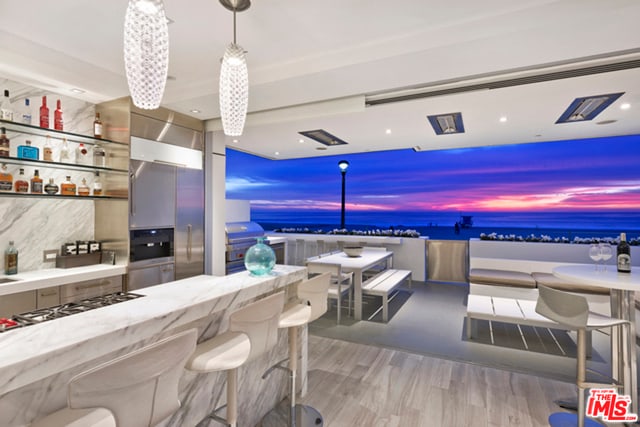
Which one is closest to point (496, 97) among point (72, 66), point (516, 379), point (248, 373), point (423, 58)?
point (423, 58)

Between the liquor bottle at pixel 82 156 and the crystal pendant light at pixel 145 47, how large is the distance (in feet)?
8.01

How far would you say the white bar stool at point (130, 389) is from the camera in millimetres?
868

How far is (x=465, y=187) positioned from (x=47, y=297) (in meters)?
8.39

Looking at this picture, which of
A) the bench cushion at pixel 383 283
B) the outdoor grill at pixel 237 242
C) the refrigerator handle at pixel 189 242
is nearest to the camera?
the refrigerator handle at pixel 189 242

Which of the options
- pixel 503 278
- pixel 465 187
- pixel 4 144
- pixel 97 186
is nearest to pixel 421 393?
pixel 503 278

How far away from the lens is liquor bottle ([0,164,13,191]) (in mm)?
2660

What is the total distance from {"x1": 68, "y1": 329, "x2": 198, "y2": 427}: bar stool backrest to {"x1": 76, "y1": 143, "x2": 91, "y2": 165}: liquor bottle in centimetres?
308

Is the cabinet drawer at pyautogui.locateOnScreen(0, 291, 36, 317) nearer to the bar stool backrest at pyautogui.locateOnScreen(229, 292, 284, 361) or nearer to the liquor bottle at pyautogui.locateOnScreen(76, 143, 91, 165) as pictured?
the liquor bottle at pyautogui.locateOnScreen(76, 143, 91, 165)

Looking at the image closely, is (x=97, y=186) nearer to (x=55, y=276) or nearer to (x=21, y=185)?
(x=21, y=185)

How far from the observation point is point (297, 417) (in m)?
2.12

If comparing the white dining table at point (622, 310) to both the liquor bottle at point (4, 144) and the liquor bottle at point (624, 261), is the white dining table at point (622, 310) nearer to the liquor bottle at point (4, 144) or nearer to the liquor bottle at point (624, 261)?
the liquor bottle at point (624, 261)

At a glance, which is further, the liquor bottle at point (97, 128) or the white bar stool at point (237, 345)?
the liquor bottle at point (97, 128)

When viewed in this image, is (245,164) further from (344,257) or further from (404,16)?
(404,16)

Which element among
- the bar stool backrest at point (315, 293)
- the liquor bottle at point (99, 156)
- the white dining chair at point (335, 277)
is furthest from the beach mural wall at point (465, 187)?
the bar stool backrest at point (315, 293)
